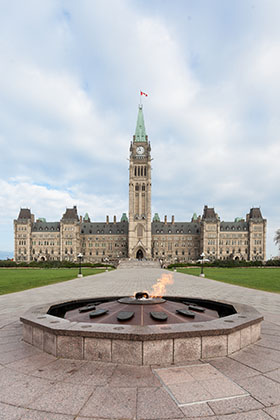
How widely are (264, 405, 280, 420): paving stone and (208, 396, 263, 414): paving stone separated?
13 centimetres

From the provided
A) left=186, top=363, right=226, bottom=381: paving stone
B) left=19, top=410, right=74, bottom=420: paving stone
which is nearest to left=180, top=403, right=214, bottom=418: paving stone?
left=186, top=363, right=226, bottom=381: paving stone

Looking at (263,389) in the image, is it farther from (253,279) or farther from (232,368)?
(253,279)

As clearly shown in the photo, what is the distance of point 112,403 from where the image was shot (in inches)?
167

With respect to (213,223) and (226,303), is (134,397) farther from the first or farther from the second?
(213,223)

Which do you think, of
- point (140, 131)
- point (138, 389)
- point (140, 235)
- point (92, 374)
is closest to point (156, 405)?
point (138, 389)

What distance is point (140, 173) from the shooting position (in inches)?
4338

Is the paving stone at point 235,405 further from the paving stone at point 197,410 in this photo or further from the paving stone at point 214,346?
the paving stone at point 214,346

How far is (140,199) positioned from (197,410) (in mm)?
105234

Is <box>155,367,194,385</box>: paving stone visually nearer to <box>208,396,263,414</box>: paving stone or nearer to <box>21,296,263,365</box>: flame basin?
<box>21,296,263,365</box>: flame basin

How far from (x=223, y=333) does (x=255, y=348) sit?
1.52 m

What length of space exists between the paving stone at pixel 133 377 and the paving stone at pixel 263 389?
1.65 meters

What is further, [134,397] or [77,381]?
[77,381]

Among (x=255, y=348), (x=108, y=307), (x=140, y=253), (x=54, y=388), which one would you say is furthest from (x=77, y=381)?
(x=140, y=253)

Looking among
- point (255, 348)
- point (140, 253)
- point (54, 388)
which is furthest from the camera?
point (140, 253)
